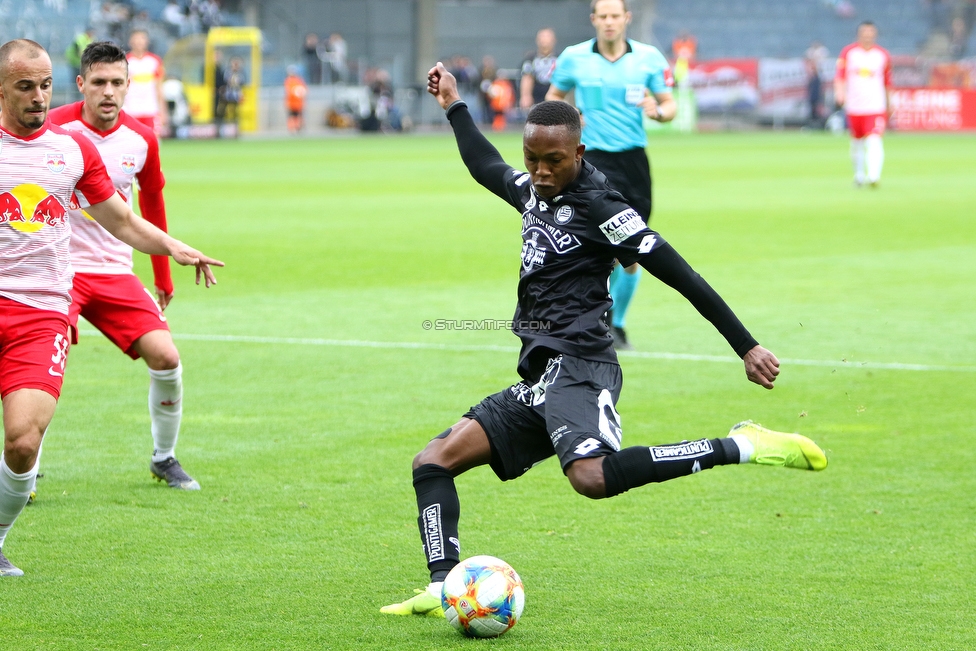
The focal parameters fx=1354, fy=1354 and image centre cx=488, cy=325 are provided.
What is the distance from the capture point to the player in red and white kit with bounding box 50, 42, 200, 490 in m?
6.21

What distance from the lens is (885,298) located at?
38.9 feet

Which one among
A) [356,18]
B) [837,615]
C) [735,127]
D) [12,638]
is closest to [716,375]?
[837,615]

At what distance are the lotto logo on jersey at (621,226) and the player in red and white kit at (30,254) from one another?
2.04 m

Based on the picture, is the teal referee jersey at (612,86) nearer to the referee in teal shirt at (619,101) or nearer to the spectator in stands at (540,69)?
the referee in teal shirt at (619,101)

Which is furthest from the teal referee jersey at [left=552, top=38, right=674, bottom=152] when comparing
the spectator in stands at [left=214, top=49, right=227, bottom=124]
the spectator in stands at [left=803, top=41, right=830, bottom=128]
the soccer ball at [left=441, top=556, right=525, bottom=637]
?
the spectator in stands at [left=803, top=41, right=830, bottom=128]

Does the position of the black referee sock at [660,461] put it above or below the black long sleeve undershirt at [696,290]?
below

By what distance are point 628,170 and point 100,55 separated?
16.0 feet

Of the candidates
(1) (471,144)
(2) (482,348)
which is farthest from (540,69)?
(1) (471,144)

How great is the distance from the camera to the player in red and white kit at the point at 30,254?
15.9 feet

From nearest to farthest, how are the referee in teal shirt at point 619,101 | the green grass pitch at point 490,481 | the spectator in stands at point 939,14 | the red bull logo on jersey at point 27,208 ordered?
the green grass pitch at point 490,481 < the red bull logo on jersey at point 27,208 < the referee in teal shirt at point 619,101 < the spectator in stands at point 939,14

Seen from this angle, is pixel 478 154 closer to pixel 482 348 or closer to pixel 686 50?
pixel 482 348

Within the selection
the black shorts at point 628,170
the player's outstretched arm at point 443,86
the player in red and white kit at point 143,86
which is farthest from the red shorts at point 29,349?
the player in red and white kit at point 143,86

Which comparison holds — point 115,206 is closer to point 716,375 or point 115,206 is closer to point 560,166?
point 560,166

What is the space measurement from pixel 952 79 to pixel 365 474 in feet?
A: 147
